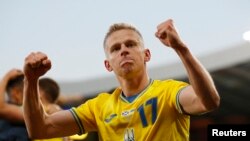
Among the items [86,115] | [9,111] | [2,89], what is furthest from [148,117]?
[2,89]

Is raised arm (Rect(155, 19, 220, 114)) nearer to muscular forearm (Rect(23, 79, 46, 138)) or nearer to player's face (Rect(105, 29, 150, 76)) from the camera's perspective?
player's face (Rect(105, 29, 150, 76))

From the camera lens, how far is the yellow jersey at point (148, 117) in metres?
0.74

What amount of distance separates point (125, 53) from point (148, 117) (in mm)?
154

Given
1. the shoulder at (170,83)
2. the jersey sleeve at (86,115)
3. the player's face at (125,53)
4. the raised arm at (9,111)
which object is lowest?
the raised arm at (9,111)

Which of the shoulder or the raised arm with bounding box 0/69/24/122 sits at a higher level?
the shoulder

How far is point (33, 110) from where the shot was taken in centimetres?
81

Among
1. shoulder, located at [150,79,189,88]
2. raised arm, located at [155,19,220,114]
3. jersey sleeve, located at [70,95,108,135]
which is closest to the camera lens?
raised arm, located at [155,19,220,114]

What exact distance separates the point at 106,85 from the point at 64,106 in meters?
0.26

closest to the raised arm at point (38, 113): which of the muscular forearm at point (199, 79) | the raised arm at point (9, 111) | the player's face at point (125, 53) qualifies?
the player's face at point (125, 53)

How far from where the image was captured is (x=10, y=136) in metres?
1.25

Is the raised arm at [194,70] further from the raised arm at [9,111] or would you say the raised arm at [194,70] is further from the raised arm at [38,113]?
the raised arm at [9,111]

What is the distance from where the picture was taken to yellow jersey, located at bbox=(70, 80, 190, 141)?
2.42ft

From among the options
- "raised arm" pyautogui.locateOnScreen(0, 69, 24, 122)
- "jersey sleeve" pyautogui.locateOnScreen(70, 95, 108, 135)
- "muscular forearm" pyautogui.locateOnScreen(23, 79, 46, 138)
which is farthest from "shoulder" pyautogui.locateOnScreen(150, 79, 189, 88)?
"raised arm" pyautogui.locateOnScreen(0, 69, 24, 122)

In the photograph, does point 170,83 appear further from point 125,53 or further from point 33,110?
point 33,110
